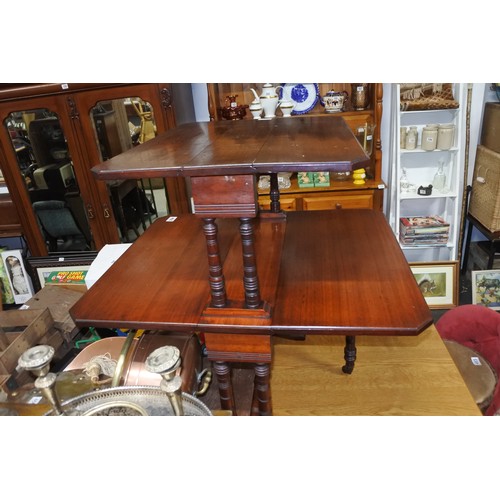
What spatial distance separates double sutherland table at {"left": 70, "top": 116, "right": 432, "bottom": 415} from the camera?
85 cm

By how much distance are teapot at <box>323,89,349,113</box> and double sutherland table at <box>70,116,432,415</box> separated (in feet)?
4.72

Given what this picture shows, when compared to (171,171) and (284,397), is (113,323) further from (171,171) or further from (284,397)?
(284,397)

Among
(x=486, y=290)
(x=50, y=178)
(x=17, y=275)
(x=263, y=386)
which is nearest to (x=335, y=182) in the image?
(x=486, y=290)

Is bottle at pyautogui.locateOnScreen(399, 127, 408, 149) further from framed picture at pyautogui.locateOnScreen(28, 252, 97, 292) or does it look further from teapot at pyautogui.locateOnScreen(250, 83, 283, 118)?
framed picture at pyautogui.locateOnScreen(28, 252, 97, 292)

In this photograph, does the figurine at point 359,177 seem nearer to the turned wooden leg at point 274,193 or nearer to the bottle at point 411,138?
the bottle at point 411,138

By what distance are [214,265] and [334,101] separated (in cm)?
208

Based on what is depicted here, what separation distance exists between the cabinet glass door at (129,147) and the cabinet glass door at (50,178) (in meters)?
0.23

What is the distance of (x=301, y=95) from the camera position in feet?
9.00

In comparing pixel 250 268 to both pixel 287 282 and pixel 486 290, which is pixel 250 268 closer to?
pixel 287 282

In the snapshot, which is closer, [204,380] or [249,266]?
[249,266]

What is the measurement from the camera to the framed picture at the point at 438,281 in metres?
2.85

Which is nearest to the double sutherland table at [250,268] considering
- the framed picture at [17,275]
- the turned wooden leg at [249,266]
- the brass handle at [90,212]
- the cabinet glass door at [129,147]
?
the turned wooden leg at [249,266]

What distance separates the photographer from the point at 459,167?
9.11 ft

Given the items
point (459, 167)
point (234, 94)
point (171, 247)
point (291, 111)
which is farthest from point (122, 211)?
point (459, 167)
